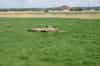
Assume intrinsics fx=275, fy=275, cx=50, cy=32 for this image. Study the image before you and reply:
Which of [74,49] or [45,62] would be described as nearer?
[45,62]

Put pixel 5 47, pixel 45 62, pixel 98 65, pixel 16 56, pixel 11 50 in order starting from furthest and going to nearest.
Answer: pixel 5 47, pixel 11 50, pixel 16 56, pixel 45 62, pixel 98 65

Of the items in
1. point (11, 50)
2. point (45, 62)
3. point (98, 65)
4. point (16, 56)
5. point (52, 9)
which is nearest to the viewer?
point (98, 65)

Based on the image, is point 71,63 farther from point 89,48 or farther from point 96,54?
point 89,48

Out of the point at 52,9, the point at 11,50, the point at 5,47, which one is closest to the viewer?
the point at 11,50

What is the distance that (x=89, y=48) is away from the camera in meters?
10.4

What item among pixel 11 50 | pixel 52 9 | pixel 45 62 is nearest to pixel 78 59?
pixel 45 62

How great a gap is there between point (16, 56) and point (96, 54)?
270cm

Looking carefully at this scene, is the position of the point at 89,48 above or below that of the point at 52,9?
above

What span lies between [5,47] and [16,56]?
1892 millimetres

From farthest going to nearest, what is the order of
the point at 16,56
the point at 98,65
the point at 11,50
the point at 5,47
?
the point at 5,47
the point at 11,50
the point at 16,56
the point at 98,65

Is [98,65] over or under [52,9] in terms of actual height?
over

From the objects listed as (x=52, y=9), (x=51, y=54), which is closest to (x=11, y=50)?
(x=51, y=54)

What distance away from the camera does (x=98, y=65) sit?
25.4 ft

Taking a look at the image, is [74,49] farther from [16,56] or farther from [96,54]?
[16,56]
